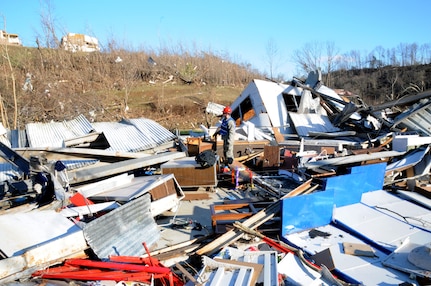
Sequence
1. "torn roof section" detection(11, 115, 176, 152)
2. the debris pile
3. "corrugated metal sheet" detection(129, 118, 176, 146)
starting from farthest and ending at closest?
"corrugated metal sheet" detection(129, 118, 176, 146)
"torn roof section" detection(11, 115, 176, 152)
the debris pile

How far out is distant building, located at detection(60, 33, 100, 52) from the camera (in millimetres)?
18984

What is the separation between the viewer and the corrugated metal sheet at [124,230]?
3664 mm

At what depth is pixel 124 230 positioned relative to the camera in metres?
4.07

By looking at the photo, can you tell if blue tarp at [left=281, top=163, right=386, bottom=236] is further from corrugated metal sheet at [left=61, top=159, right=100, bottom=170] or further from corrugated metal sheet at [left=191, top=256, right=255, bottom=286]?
corrugated metal sheet at [left=61, top=159, right=100, bottom=170]

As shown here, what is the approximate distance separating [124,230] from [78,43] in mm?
19579

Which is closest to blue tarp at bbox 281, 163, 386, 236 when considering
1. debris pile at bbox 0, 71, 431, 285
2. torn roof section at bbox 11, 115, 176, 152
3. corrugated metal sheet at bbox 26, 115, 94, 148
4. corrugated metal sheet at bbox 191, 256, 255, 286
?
debris pile at bbox 0, 71, 431, 285

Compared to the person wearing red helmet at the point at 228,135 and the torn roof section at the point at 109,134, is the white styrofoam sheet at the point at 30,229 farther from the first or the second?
the person wearing red helmet at the point at 228,135

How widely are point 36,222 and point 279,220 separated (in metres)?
3.39

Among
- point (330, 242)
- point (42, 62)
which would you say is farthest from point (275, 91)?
point (42, 62)

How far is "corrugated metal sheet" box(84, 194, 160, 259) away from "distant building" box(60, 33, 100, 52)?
17457 mm

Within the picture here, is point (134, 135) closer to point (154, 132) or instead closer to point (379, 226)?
point (154, 132)

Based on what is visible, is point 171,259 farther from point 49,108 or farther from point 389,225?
point 49,108

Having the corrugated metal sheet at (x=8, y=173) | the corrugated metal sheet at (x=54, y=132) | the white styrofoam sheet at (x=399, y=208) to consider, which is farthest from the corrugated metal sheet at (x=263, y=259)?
the corrugated metal sheet at (x=54, y=132)

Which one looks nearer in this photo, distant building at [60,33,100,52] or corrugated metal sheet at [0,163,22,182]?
corrugated metal sheet at [0,163,22,182]
